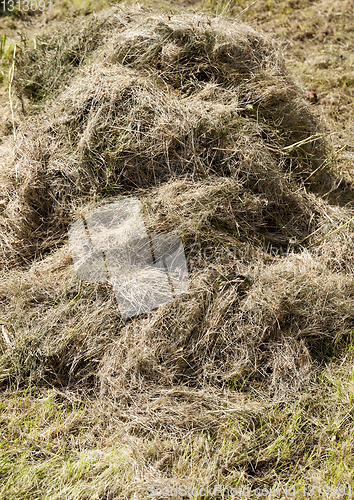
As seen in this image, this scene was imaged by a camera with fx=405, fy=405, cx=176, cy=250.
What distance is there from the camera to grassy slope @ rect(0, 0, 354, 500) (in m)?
1.76

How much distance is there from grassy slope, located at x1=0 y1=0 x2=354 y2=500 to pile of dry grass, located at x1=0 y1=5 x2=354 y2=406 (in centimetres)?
12

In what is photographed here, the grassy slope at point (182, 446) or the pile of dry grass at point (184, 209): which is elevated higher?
the pile of dry grass at point (184, 209)

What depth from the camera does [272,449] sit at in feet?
6.10

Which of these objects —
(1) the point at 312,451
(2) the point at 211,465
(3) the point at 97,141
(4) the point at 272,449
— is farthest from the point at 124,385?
(3) the point at 97,141

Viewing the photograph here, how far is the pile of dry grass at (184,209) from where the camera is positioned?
211 cm

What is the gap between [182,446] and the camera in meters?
1.86

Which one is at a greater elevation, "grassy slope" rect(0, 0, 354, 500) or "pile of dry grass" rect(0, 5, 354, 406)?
"pile of dry grass" rect(0, 5, 354, 406)

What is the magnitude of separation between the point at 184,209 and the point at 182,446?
1.24 m

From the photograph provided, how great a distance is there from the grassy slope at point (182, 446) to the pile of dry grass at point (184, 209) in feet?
0.40

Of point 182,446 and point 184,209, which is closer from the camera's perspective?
point 182,446

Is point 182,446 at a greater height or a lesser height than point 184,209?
lesser

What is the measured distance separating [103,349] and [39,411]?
42 centimetres

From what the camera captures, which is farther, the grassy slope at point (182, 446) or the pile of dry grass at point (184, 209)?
the pile of dry grass at point (184, 209)

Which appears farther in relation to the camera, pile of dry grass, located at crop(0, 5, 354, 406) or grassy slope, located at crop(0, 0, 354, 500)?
pile of dry grass, located at crop(0, 5, 354, 406)
